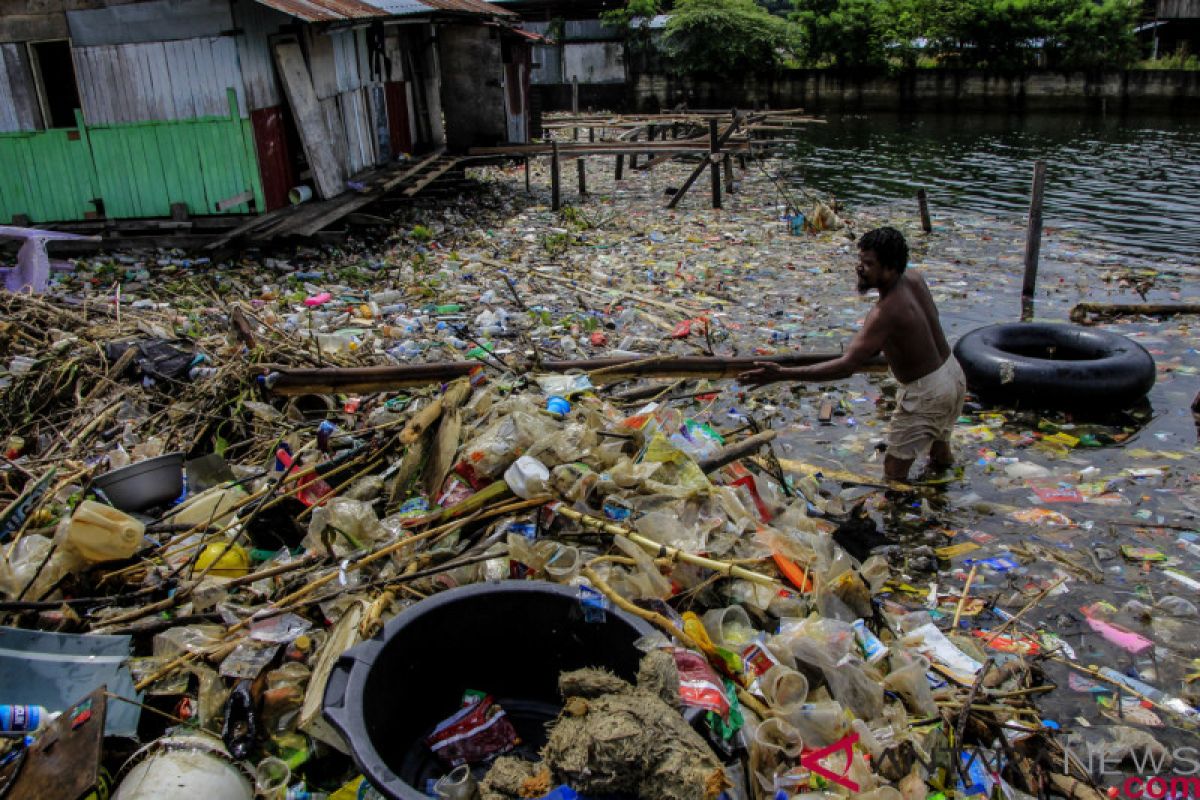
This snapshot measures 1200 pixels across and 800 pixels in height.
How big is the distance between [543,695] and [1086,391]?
569cm

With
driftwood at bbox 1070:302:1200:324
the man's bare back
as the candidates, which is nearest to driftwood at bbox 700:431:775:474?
the man's bare back

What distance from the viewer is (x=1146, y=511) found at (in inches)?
212

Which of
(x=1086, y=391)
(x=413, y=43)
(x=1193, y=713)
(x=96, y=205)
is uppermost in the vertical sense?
(x=413, y=43)

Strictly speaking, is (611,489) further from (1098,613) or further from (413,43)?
(413,43)

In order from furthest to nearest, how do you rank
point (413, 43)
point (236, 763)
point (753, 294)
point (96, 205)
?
point (413, 43)
point (96, 205)
point (753, 294)
point (236, 763)

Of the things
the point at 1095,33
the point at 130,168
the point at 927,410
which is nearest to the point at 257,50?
the point at 130,168

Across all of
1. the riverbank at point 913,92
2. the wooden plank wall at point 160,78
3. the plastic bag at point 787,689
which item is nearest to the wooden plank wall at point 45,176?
the wooden plank wall at point 160,78

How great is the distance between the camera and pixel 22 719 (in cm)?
261

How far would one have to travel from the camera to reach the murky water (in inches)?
583

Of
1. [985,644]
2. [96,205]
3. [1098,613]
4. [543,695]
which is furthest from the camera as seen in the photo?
[96,205]

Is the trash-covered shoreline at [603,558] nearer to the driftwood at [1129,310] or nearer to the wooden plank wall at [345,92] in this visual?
the driftwood at [1129,310]

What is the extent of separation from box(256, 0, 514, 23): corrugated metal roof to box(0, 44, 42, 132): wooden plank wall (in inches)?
140

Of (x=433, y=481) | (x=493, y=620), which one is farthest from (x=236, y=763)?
(x=433, y=481)

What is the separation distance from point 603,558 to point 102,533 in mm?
2132
